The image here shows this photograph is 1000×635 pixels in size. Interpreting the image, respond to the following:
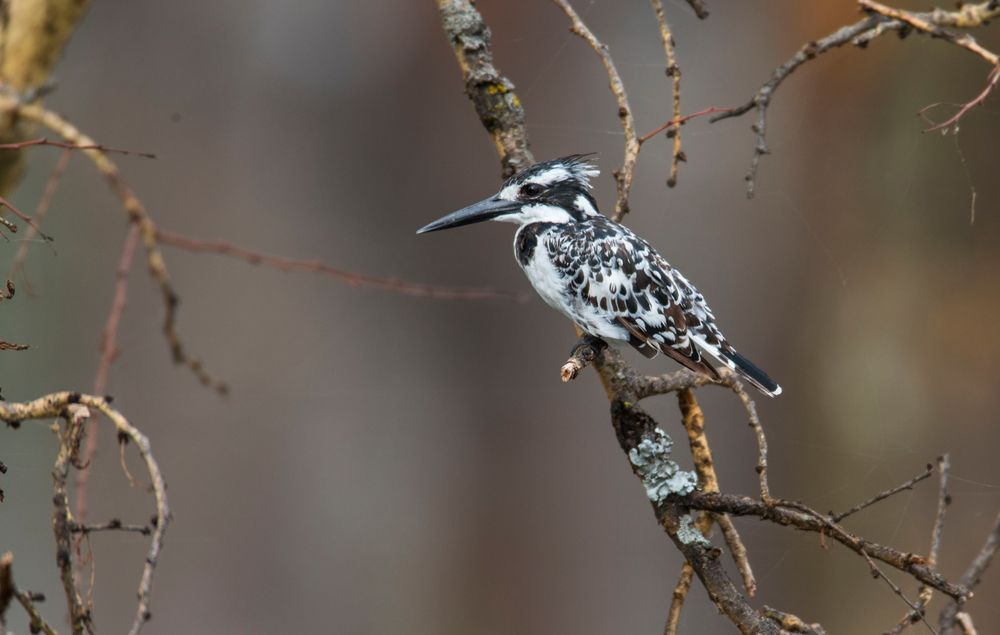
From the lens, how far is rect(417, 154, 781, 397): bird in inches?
88.5

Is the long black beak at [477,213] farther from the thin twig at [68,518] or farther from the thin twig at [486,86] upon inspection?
the thin twig at [68,518]

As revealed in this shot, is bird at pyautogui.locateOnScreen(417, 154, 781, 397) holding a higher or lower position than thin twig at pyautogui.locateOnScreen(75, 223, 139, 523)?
higher

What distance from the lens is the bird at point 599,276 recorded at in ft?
7.38

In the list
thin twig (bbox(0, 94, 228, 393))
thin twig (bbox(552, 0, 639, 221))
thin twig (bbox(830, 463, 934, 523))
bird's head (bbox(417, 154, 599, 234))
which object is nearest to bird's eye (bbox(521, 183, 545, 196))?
bird's head (bbox(417, 154, 599, 234))

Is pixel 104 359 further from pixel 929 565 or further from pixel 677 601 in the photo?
pixel 929 565

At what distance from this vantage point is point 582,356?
1.94 meters

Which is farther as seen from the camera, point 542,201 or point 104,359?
point 542,201

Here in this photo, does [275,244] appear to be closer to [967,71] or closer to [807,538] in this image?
[807,538]

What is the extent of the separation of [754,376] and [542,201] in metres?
0.62

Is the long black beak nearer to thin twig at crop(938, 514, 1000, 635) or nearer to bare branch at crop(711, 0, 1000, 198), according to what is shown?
bare branch at crop(711, 0, 1000, 198)

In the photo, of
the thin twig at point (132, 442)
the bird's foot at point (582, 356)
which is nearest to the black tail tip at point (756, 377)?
the bird's foot at point (582, 356)

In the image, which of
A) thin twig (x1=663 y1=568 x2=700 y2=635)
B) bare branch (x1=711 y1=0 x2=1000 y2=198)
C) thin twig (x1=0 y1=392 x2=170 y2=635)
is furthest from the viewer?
thin twig (x1=663 y1=568 x2=700 y2=635)

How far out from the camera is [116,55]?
5.34 m

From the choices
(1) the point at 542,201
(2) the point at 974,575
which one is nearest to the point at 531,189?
(1) the point at 542,201
